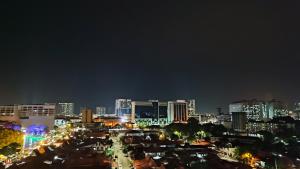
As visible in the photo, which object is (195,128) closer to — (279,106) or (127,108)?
(279,106)

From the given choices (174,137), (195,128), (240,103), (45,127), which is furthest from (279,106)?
(45,127)

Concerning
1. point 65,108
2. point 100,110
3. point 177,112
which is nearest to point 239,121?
point 177,112

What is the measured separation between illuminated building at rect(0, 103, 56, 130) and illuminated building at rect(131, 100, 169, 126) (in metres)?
13.5

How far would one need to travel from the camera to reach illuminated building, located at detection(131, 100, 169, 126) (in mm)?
34844

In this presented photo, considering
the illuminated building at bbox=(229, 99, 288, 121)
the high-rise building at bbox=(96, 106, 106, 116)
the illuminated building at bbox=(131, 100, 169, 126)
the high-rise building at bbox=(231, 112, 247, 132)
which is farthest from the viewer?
the high-rise building at bbox=(96, 106, 106, 116)

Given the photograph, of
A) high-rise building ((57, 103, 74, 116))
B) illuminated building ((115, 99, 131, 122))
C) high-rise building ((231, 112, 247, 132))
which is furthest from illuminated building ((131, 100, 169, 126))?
high-rise building ((57, 103, 74, 116))

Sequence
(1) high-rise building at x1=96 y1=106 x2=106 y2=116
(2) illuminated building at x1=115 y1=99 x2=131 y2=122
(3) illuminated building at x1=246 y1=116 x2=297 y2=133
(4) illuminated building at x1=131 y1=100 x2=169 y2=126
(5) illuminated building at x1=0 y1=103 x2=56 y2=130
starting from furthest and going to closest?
(1) high-rise building at x1=96 y1=106 x2=106 y2=116, (2) illuminated building at x1=115 y1=99 x2=131 y2=122, (4) illuminated building at x1=131 y1=100 x2=169 y2=126, (3) illuminated building at x1=246 y1=116 x2=297 y2=133, (5) illuminated building at x1=0 y1=103 x2=56 y2=130

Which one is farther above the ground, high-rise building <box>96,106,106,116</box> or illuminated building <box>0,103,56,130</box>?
high-rise building <box>96,106,106,116</box>

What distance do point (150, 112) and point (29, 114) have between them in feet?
51.8

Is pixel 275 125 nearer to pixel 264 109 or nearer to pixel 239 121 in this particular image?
pixel 239 121

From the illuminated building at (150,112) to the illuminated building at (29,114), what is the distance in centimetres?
1352

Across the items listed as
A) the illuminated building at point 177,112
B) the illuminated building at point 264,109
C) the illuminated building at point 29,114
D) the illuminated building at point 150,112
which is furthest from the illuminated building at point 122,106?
the illuminated building at point 29,114

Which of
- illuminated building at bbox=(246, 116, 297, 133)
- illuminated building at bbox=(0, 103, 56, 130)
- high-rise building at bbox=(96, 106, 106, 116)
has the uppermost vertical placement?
high-rise building at bbox=(96, 106, 106, 116)

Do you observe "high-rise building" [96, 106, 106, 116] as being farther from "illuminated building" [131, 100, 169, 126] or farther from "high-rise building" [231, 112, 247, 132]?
"high-rise building" [231, 112, 247, 132]
